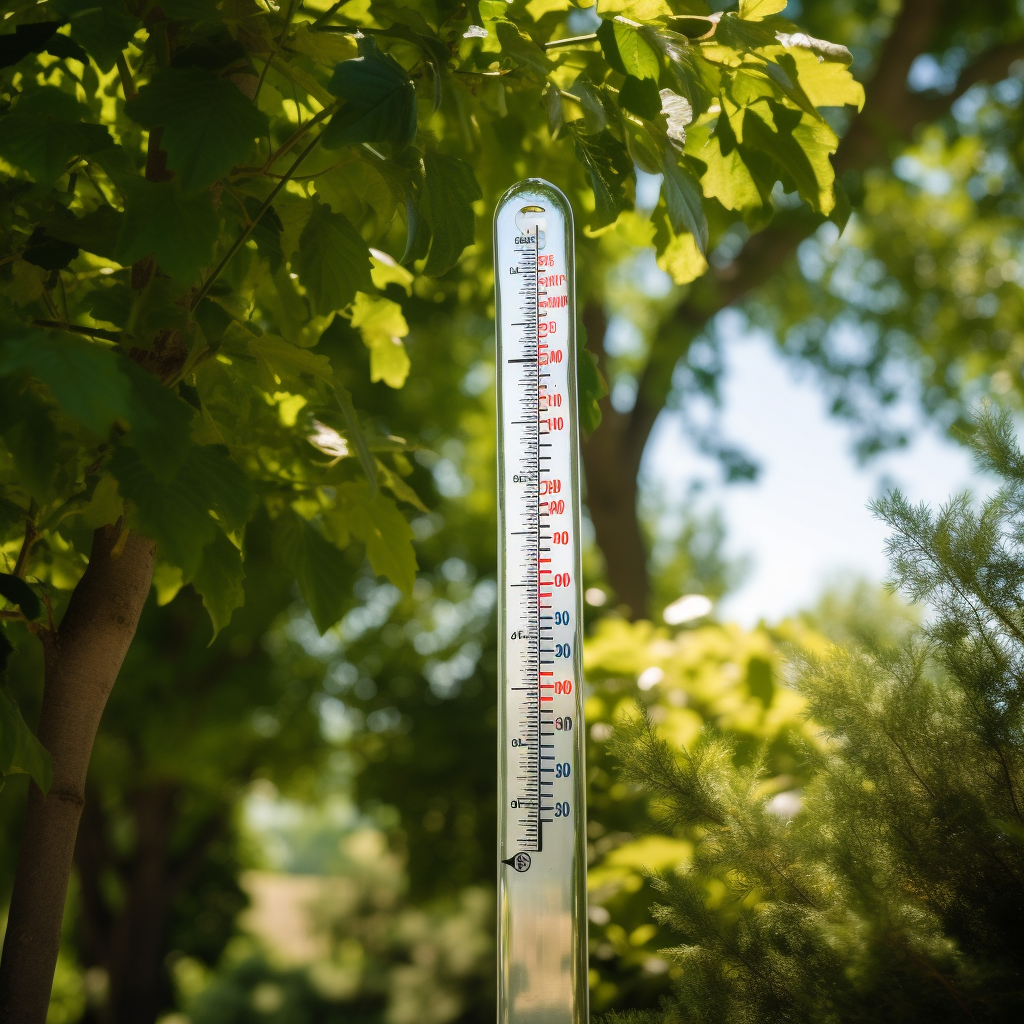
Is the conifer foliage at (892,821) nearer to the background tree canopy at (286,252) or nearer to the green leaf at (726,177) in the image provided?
the background tree canopy at (286,252)

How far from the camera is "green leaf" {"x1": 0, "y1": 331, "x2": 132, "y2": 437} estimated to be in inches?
29.0

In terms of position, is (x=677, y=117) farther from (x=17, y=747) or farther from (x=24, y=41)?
(x=17, y=747)

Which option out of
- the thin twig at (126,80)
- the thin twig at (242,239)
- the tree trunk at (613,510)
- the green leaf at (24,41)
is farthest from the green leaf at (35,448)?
the tree trunk at (613,510)

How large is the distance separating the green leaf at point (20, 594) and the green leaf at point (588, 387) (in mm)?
731

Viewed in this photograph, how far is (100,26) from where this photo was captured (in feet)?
3.03

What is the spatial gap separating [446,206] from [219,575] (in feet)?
1.73

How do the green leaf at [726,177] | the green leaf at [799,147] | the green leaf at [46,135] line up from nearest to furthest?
the green leaf at [46,135]
the green leaf at [799,147]
the green leaf at [726,177]

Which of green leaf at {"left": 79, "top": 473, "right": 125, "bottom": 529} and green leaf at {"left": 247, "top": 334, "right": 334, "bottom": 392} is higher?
green leaf at {"left": 247, "top": 334, "right": 334, "bottom": 392}

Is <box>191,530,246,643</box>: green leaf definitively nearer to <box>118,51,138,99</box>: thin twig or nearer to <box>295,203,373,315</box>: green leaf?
<box>295,203,373,315</box>: green leaf

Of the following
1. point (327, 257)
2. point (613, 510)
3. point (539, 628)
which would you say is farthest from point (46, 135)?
point (613, 510)

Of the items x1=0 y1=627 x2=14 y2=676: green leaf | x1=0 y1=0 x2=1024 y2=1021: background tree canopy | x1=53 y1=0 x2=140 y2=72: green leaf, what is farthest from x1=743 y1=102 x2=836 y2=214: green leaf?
x1=0 y1=627 x2=14 y2=676: green leaf

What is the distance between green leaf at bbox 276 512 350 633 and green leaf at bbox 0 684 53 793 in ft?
1.35

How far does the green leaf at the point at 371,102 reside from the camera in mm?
912

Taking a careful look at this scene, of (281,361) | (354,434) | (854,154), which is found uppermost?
(854,154)
